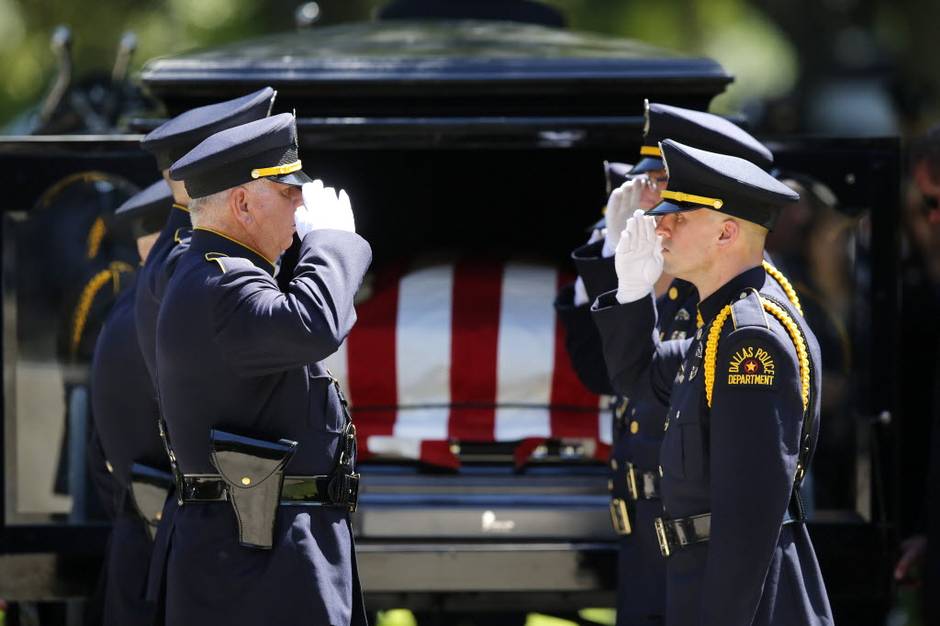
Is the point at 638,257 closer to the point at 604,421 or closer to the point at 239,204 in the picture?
the point at 239,204

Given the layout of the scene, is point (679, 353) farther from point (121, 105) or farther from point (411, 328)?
point (121, 105)

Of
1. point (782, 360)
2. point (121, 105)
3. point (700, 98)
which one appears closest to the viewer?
point (782, 360)

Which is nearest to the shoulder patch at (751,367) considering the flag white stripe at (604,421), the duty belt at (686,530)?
the duty belt at (686,530)

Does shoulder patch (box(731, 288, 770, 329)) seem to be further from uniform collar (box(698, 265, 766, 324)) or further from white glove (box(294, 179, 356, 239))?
white glove (box(294, 179, 356, 239))

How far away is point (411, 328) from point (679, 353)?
4.12ft

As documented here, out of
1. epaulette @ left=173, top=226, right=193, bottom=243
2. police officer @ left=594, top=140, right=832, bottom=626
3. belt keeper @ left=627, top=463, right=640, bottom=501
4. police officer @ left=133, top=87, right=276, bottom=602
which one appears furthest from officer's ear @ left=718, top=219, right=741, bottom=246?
epaulette @ left=173, top=226, right=193, bottom=243

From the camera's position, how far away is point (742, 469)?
2.78m

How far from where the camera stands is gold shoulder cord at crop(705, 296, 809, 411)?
2867 millimetres

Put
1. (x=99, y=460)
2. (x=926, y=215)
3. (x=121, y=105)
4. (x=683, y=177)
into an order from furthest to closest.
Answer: (x=121, y=105)
(x=926, y=215)
(x=99, y=460)
(x=683, y=177)

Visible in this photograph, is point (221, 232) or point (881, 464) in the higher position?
point (221, 232)

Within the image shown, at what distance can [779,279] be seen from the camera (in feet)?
10.1

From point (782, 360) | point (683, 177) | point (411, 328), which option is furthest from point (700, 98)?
point (782, 360)

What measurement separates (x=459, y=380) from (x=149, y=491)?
0.96 metres

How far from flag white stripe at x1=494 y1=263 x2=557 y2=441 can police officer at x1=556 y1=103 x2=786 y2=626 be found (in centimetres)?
45
